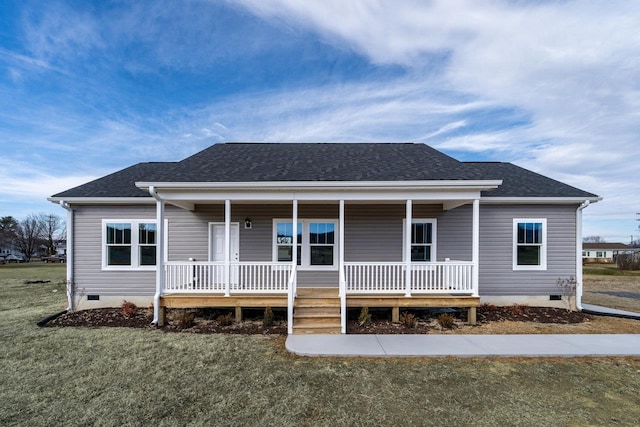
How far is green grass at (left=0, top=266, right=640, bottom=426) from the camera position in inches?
138

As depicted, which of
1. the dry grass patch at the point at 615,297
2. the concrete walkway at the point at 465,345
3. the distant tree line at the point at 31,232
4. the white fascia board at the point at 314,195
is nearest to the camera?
the concrete walkway at the point at 465,345

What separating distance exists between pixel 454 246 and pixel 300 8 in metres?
9.79

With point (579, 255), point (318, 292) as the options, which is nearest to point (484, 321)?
point (579, 255)

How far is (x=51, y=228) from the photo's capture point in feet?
203

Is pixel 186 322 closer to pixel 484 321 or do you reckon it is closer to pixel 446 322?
pixel 446 322

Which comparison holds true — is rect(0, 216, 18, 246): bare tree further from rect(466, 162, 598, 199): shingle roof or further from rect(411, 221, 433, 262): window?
rect(466, 162, 598, 199): shingle roof

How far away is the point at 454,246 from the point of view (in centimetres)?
917

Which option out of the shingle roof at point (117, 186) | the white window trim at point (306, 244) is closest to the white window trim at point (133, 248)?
the shingle roof at point (117, 186)

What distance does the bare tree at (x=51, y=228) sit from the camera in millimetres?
59250

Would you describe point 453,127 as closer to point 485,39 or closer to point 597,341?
point 485,39

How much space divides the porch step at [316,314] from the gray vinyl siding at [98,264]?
4942 mm

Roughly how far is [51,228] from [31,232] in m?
6.31

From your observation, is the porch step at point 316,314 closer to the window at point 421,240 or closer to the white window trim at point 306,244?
the white window trim at point 306,244

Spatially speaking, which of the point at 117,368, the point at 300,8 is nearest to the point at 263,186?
the point at 117,368
